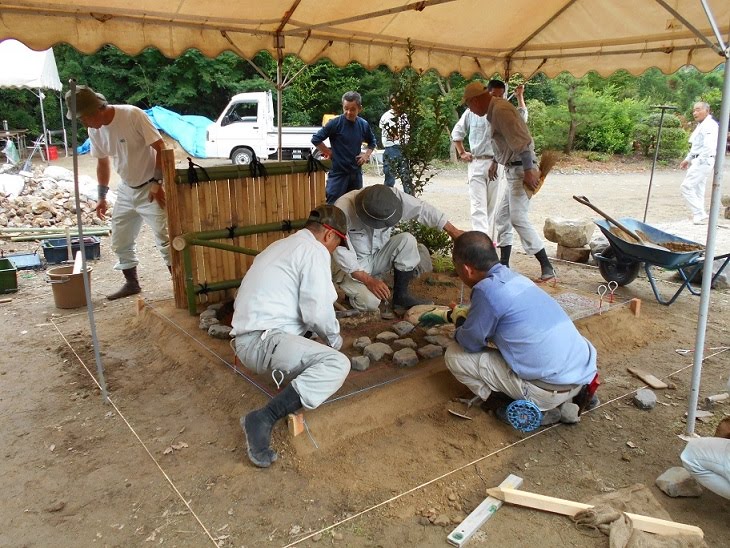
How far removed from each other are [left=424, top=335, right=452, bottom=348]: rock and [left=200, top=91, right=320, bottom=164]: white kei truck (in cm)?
1265

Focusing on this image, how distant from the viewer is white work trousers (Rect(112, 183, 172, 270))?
16.5 ft

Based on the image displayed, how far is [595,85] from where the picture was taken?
2239cm

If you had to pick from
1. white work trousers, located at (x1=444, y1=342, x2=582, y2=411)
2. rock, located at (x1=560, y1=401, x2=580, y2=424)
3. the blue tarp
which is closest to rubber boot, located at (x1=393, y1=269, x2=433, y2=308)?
white work trousers, located at (x1=444, y1=342, x2=582, y2=411)

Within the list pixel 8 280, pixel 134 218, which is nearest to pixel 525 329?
pixel 134 218

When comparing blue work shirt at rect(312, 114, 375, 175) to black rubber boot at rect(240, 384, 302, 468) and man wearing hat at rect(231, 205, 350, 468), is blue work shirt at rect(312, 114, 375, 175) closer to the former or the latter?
man wearing hat at rect(231, 205, 350, 468)

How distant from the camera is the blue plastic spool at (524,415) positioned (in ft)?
10.4

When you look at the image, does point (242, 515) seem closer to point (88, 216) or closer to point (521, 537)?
point (521, 537)

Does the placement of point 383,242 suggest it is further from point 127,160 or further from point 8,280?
point 8,280

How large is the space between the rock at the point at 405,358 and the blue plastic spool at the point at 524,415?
70cm

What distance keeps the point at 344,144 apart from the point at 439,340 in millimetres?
3416

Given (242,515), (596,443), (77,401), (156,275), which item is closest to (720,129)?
(596,443)

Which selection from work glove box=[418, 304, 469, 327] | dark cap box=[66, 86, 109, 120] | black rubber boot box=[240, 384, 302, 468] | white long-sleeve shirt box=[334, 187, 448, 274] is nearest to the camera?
black rubber boot box=[240, 384, 302, 468]

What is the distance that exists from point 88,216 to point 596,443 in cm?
884

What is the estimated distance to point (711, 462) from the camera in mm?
2492
